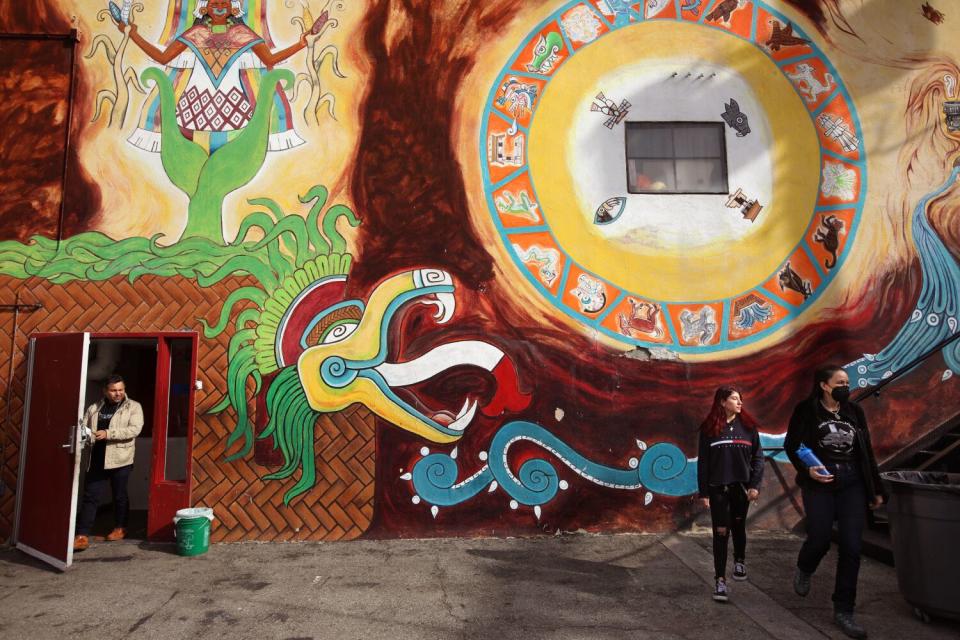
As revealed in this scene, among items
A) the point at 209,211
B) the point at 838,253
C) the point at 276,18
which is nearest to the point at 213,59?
the point at 276,18

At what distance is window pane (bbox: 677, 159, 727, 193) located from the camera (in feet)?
24.8

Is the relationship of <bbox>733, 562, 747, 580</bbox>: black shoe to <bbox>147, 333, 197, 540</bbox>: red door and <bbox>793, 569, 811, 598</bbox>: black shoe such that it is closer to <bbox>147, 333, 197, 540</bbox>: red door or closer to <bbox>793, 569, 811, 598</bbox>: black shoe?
<bbox>793, 569, 811, 598</bbox>: black shoe

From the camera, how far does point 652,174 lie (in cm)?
754

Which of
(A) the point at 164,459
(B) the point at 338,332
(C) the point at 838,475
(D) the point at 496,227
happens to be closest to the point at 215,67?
(B) the point at 338,332

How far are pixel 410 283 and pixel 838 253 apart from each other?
192 inches

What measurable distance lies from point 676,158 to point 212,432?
598 centimetres

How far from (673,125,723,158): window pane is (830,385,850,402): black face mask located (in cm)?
373

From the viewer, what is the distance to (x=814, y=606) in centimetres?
495

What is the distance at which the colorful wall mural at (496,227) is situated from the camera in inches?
273

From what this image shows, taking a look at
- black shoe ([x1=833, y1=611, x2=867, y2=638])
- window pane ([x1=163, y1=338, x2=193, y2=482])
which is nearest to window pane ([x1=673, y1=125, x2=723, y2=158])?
black shoe ([x1=833, y1=611, x2=867, y2=638])

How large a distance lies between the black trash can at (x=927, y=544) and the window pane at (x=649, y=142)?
4.28m

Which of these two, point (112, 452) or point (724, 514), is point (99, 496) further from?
point (724, 514)

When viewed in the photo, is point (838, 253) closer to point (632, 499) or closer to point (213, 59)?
point (632, 499)

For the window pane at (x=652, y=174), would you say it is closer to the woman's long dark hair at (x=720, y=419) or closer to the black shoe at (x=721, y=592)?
the woman's long dark hair at (x=720, y=419)
